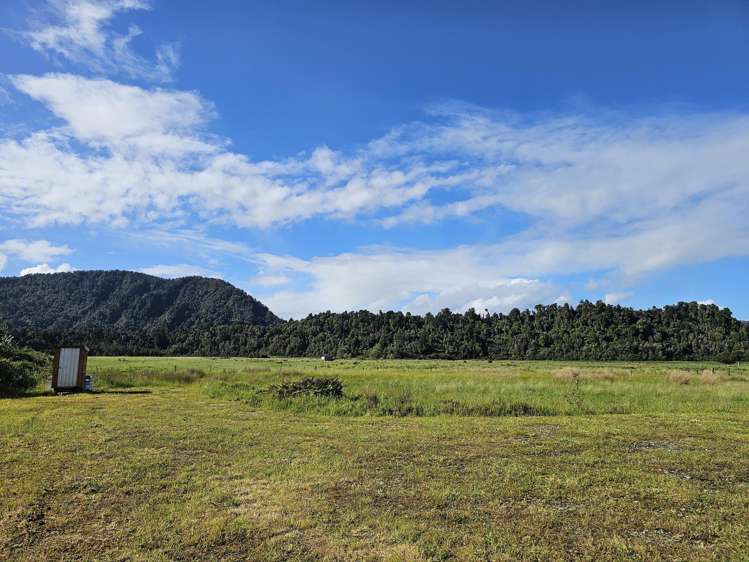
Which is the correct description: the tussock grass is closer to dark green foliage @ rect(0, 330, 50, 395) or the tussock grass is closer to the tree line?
dark green foliage @ rect(0, 330, 50, 395)

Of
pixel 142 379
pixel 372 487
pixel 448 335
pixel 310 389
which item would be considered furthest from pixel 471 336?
pixel 372 487

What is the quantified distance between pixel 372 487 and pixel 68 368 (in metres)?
23.2

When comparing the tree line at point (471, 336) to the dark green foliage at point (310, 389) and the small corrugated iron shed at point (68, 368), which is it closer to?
the small corrugated iron shed at point (68, 368)

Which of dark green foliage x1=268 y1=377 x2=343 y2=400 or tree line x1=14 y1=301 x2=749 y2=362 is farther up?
tree line x1=14 y1=301 x2=749 y2=362

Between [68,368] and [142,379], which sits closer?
[68,368]

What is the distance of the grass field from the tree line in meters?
96.6

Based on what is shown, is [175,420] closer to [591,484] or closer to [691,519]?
[591,484]

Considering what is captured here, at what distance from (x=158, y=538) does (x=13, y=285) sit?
714 feet

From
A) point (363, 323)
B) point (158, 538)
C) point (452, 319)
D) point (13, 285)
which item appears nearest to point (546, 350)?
point (452, 319)

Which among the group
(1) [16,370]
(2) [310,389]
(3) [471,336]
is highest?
(3) [471,336]

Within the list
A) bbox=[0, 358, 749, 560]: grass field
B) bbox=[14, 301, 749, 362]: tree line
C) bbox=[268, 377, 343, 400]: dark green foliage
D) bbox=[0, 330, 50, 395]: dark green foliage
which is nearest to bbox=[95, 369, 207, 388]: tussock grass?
bbox=[0, 330, 50, 395]: dark green foliage

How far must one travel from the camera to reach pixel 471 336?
138250 mm

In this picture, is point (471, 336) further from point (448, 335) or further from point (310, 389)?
point (310, 389)

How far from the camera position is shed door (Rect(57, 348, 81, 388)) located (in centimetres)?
2569
